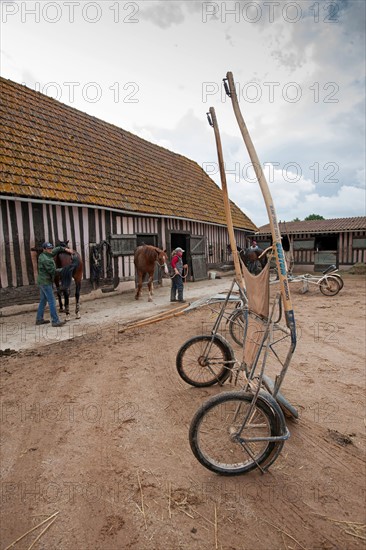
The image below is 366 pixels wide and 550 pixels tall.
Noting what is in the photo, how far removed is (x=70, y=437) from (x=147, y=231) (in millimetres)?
9067

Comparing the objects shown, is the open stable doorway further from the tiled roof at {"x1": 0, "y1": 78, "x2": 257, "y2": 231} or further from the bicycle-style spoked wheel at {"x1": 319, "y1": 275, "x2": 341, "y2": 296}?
the bicycle-style spoked wheel at {"x1": 319, "y1": 275, "x2": 341, "y2": 296}

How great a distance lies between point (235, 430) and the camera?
7.64ft

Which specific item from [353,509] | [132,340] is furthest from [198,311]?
[353,509]

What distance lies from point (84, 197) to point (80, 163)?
5.47 ft

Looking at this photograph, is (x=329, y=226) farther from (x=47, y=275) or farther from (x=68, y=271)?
(x=47, y=275)

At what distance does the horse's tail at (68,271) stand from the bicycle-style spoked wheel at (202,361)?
4340mm

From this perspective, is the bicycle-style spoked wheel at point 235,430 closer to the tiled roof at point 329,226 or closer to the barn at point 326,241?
the tiled roof at point 329,226

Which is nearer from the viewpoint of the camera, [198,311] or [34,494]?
[34,494]

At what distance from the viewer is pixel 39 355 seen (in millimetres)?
4691

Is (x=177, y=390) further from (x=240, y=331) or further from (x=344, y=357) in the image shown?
(x=344, y=357)

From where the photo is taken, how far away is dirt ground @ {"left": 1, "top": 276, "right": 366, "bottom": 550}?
5.91 feet

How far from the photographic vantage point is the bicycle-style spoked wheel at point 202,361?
3527mm

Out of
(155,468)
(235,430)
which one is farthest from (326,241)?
(155,468)

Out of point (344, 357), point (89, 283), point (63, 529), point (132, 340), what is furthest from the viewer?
point (89, 283)
